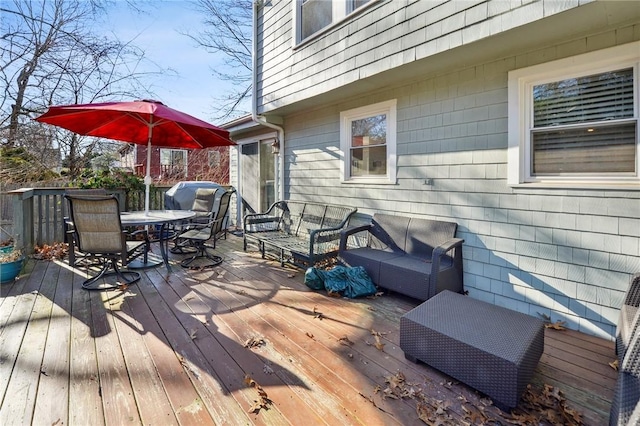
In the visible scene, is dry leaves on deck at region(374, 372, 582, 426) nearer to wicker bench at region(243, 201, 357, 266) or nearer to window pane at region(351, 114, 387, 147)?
wicker bench at region(243, 201, 357, 266)

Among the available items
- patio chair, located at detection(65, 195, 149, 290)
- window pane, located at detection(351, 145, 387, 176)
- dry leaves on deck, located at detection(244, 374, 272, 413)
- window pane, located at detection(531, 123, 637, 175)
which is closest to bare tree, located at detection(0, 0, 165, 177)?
patio chair, located at detection(65, 195, 149, 290)

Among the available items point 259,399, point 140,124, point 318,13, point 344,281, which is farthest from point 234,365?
point 318,13

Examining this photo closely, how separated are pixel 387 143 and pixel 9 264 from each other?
5.07 metres

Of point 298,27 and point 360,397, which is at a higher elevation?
point 298,27

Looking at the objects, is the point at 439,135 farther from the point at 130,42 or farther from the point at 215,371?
the point at 130,42

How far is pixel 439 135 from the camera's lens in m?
3.91

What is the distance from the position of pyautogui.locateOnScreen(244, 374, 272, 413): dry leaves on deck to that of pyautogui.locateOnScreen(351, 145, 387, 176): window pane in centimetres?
335

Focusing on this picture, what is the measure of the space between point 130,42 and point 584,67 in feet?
37.8

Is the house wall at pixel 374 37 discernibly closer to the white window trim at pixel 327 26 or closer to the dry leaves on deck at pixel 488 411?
the white window trim at pixel 327 26

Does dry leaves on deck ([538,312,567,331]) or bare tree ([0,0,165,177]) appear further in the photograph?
bare tree ([0,0,165,177])

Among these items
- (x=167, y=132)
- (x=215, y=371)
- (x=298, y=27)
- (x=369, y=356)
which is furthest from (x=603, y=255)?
(x=167, y=132)

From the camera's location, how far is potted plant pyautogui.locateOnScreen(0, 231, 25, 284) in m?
3.99

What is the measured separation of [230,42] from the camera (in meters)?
13.3

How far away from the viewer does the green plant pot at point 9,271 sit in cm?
398
